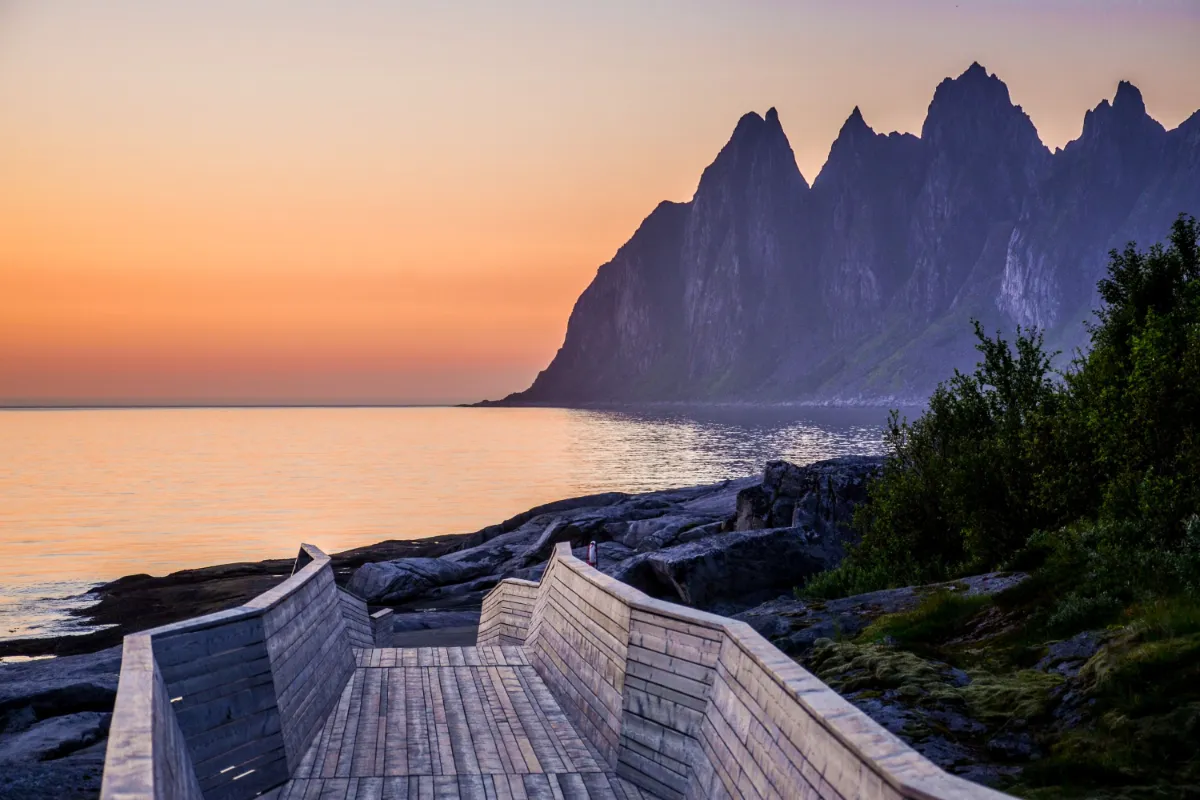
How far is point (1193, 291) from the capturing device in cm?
2405

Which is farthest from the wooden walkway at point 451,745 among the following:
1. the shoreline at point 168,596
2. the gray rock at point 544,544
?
the gray rock at point 544,544

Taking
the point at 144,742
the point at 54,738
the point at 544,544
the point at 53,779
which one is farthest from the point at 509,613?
the point at 544,544

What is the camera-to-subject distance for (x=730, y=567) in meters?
25.8

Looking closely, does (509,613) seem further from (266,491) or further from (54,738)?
(266,491)

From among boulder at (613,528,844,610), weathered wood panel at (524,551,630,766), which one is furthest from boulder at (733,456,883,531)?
weathered wood panel at (524,551,630,766)

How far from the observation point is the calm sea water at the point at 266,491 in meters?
55.1

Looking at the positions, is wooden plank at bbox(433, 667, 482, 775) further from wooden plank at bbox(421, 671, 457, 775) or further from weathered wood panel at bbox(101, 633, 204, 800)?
weathered wood panel at bbox(101, 633, 204, 800)

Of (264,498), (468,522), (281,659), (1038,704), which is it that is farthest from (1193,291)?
(264,498)

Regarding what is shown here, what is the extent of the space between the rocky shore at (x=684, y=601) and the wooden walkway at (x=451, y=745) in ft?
11.2

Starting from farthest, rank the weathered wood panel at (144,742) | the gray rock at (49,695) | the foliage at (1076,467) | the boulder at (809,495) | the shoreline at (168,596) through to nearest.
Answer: the shoreline at (168,596)
the boulder at (809,495)
the gray rock at (49,695)
the foliage at (1076,467)
the weathered wood panel at (144,742)

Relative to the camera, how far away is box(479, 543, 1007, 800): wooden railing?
5832 millimetres

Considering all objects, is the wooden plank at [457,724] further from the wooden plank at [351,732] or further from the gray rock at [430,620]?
the gray rock at [430,620]

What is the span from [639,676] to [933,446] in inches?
786

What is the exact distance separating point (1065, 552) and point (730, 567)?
987 centimetres
